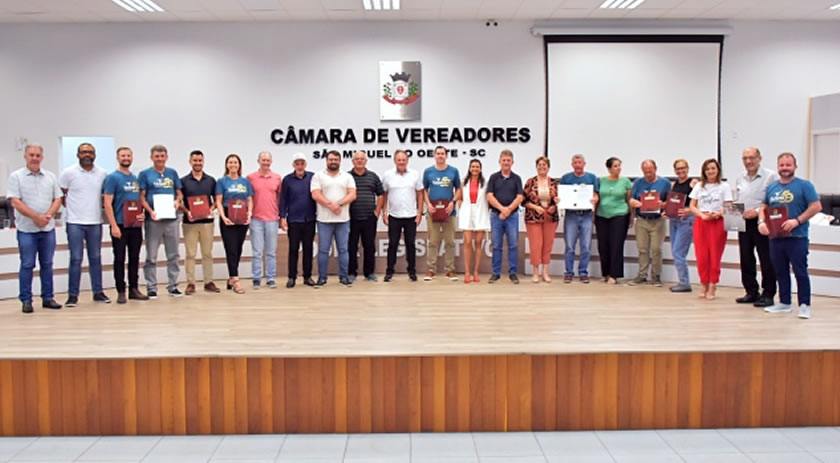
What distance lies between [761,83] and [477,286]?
5698mm

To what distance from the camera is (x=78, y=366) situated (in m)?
3.47

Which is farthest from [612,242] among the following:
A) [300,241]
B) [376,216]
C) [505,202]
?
[300,241]

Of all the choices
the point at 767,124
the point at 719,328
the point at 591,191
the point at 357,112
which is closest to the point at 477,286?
the point at 591,191

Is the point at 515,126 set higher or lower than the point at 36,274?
higher

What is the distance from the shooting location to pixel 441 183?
676 cm

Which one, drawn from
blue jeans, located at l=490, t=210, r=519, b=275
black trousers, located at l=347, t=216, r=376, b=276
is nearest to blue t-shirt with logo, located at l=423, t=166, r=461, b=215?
blue jeans, located at l=490, t=210, r=519, b=275

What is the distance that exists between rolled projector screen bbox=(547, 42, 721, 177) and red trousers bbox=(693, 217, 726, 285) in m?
3.56

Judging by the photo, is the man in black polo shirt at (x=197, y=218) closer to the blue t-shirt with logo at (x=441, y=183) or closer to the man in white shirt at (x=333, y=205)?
the man in white shirt at (x=333, y=205)

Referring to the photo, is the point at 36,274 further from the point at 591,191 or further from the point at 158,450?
the point at 591,191

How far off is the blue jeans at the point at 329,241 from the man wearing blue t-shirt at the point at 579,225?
7.61 feet

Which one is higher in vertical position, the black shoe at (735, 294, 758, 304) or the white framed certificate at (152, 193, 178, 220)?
the white framed certificate at (152, 193, 178, 220)

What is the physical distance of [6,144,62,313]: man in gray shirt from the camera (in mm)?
5098

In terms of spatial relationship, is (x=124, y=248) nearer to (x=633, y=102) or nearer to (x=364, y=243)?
(x=364, y=243)

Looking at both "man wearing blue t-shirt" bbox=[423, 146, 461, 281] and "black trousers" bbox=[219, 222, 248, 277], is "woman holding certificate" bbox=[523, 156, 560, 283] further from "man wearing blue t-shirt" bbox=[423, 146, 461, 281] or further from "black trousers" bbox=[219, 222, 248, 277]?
"black trousers" bbox=[219, 222, 248, 277]
